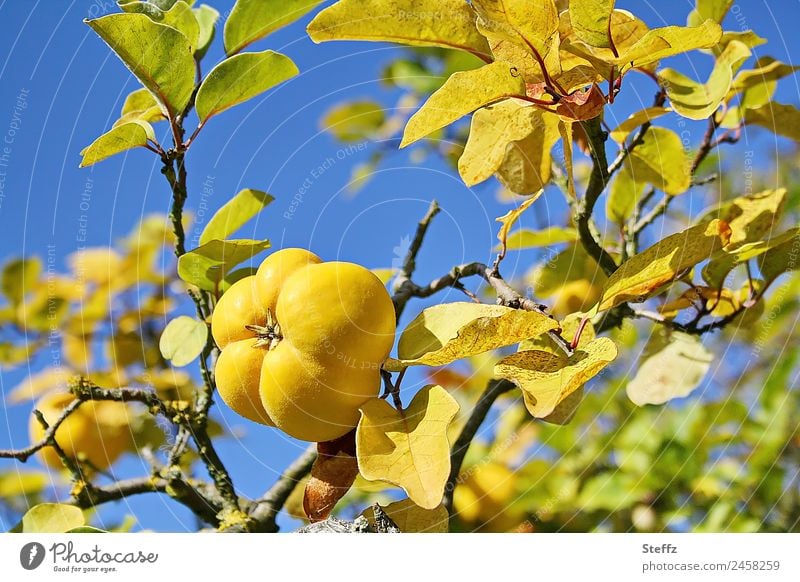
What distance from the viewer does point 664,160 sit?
768 millimetres

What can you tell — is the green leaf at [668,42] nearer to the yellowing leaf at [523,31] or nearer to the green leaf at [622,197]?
the yellowing leaf at [523,31]

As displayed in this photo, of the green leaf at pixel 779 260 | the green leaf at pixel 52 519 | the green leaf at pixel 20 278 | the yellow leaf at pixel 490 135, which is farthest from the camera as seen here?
the green leaf at pixel 20 278

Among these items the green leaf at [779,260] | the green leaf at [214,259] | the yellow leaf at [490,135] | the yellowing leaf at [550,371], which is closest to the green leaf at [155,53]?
the green leaf at [214,259]

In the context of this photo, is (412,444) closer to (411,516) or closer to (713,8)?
(411,516)

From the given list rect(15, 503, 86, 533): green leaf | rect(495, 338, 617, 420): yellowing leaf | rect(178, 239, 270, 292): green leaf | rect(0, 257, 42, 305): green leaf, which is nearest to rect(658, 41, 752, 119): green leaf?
rect(495, 338, 617, 420): yellowing leaf

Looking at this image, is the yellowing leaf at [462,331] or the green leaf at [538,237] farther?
the green leaf at [538,237]

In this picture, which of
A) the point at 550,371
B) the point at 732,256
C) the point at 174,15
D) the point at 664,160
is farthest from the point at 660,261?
the point at 174,15

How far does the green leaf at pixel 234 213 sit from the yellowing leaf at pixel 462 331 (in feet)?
0.73

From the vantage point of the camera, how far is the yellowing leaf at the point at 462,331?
0.43 m

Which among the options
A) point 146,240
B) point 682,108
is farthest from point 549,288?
point 146,240

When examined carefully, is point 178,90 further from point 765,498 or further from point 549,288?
point 765,498

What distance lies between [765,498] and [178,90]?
0.76 m
